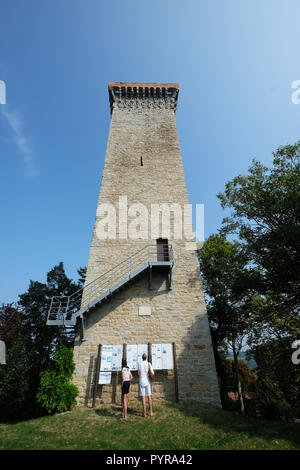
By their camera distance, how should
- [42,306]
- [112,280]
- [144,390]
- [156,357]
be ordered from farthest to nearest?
[42,306] → [112,280] → [156,357] → [144,390]

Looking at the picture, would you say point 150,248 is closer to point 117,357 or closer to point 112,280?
point 112,280

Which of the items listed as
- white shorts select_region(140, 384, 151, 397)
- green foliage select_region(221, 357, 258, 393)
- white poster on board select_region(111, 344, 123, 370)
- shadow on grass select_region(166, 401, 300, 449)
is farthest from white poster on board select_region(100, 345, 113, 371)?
green foliage select_region(221, 357, 258, 393)

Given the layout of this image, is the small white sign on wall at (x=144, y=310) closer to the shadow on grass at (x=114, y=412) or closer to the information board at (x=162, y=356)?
the information board at (x=162, y=356)

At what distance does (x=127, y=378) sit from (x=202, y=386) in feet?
→ 13.2

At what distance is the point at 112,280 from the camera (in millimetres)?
11406

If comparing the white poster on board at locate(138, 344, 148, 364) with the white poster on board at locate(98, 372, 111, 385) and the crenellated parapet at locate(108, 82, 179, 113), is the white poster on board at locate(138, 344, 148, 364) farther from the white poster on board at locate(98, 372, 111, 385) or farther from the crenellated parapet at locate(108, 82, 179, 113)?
the crenellated parapet at locate(108, 82, 179, 113)

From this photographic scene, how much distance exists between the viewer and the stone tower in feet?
31.7

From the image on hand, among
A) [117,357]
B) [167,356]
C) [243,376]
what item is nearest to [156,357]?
[167,356]

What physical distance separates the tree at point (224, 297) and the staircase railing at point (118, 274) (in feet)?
Answer: 14.7

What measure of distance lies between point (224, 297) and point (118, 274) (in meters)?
7.98

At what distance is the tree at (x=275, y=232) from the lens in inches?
402

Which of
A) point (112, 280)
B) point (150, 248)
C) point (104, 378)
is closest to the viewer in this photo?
point (104, 378)

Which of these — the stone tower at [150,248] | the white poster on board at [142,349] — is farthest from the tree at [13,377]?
the white poster on board at [142,349]
